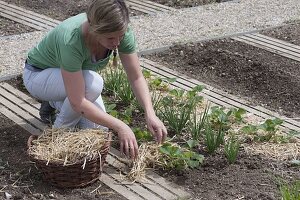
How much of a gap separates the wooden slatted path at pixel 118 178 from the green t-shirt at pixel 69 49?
0.48 meters

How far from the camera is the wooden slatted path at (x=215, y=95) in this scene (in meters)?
5.06

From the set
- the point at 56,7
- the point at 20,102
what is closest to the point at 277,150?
the point at 20,102

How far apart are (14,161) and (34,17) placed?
3.63 meters

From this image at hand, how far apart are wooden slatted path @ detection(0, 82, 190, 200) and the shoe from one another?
5cm

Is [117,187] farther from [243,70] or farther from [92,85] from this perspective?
[243,70]

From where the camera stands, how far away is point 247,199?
12.8 feet

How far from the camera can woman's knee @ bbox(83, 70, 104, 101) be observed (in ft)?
13.8

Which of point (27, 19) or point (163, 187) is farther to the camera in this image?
point (27, 19)

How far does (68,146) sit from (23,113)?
1182mm

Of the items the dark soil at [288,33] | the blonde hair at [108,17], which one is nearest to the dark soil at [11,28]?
the dark soil at [288,33]

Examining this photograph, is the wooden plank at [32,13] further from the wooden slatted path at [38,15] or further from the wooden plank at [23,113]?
the wooden plank at [23,113]

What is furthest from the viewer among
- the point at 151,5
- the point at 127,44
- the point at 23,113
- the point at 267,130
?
the point at 151,5

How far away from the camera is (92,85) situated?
13.9 feet

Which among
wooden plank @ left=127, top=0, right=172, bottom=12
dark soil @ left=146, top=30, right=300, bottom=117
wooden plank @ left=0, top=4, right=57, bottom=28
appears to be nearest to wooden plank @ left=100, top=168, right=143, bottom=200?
dark soil @ left=146, top=30, right=300, bottom=117
